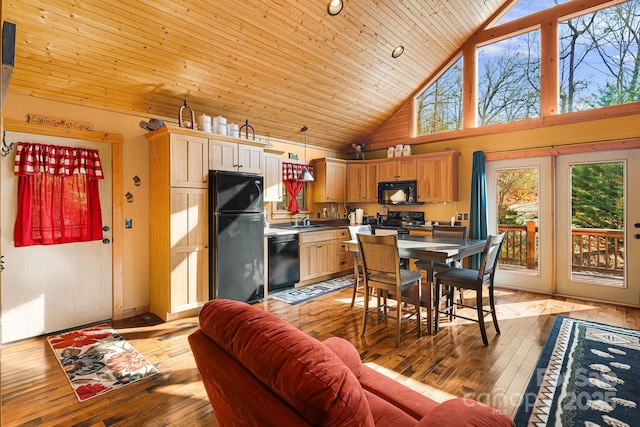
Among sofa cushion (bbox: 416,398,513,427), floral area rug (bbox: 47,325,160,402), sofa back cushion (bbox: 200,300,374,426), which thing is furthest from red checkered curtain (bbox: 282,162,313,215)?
sofa cushion (bbox: 416,398,513,427)

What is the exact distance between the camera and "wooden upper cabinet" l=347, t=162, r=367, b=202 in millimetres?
6535

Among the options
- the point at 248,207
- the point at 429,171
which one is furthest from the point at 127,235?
the point at 429,171

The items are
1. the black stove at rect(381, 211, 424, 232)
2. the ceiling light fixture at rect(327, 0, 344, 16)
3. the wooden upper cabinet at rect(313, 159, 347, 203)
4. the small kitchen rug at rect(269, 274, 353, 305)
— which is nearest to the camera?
the ceiling light fixture at rect(327, 0, 344, 16)

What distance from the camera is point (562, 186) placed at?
475 cm

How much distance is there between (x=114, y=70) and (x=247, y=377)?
364 cm

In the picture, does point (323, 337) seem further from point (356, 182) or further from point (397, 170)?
point (356, 182)

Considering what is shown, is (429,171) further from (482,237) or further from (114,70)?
(114,70)

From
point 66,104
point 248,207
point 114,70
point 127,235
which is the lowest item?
point 127,235

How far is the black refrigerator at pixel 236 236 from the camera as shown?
409cm

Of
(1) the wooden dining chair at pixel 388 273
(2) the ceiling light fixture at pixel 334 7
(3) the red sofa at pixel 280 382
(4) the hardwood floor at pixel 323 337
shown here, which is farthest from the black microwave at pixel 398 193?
(3) the red sofa at pixel 280 382

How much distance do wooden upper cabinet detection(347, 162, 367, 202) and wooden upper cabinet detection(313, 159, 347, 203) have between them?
6.8 inches

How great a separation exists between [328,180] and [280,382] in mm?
5385

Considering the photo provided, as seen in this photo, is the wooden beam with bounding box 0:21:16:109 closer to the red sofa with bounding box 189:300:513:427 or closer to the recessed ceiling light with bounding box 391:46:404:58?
the red sofa with bounding box 189:300:513:427

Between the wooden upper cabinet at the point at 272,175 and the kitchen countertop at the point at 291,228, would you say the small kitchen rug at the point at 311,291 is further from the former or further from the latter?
the wooden upper cabinet at the point at 272,175
